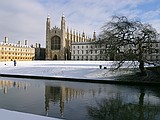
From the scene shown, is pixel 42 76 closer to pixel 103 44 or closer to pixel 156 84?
pixel 103 44

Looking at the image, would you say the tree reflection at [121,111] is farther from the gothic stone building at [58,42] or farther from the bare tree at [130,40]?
the gothic stone building at [58,42]

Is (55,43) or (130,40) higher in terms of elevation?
(55,43)

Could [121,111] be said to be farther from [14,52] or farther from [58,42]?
[14,52]

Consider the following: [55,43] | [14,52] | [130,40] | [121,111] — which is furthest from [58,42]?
[121,111]

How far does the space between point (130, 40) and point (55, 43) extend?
245ft


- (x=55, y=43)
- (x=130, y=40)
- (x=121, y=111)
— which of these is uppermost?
(x=55, y=43)

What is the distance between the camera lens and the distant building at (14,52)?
317ft

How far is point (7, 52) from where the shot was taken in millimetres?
98938

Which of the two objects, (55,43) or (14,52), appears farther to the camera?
(14,52)

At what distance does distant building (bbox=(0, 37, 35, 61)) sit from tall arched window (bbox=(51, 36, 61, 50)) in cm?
1809

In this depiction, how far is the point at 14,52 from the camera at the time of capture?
102875mm

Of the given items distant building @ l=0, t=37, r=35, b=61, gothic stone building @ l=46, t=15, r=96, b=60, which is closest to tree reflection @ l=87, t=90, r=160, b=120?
gothic stone building @ l=46, t=15, r=96, b=60

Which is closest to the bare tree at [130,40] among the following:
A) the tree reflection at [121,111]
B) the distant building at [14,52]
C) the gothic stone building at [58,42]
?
the tree reflection at [121,111]

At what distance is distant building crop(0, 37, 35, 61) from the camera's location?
96.5m
